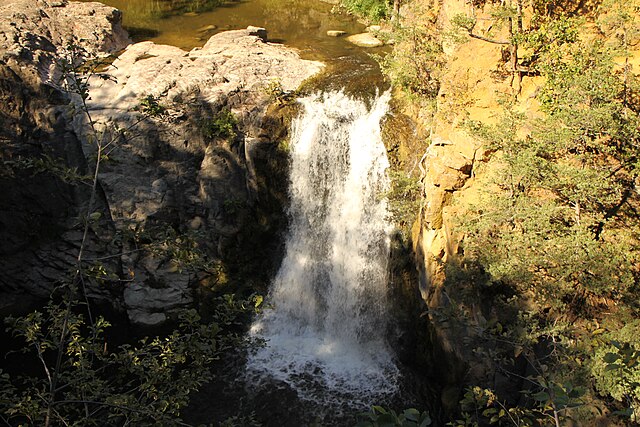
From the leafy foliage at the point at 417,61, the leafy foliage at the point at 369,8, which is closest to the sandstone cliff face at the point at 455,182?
the leafy foliage at the point at 417,61

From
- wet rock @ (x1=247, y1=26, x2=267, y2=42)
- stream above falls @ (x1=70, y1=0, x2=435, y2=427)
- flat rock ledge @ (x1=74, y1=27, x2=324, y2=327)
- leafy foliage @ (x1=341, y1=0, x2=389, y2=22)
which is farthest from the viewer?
leafy foliage @ (x1=341, y1=0, x2=389, y2=22)

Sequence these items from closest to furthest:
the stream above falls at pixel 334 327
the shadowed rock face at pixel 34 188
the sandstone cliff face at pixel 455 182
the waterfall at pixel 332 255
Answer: the sandstone cliff face at pixel 455 182 → the stream above falls at pixel 334 327 → the waterfall at pixel 332 255 → the shadowed rock face at pixel 34 188

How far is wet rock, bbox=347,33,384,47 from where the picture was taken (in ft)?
55.7

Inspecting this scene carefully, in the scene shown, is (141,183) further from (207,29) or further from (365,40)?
(365,40)

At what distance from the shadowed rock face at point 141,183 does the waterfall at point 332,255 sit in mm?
926

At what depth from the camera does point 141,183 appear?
42.9 ft

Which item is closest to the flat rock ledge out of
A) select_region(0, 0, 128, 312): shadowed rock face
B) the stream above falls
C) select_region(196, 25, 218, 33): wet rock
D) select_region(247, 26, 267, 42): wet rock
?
select_region(0, 0, 128, 312): shadowed rock face

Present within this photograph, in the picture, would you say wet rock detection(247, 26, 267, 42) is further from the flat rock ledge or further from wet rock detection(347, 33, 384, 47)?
the flat rock ledge

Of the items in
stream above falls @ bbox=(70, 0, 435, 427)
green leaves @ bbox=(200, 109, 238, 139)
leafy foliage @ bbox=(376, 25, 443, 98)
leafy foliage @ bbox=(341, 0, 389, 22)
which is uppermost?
leafy foliage @ bbox=(341, 0, 389, 22)

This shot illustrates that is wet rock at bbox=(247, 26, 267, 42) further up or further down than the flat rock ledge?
further up

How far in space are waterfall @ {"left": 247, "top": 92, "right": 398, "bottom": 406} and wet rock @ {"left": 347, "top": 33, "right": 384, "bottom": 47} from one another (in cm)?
485

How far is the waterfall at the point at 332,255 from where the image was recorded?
11.9 meters

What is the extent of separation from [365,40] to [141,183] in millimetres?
9437

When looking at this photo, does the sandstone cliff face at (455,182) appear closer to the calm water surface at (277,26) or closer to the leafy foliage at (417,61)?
the leafy foliage at (417,61)
